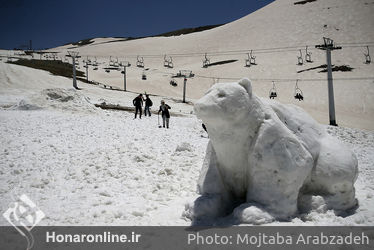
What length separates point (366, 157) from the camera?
1095 centimetres

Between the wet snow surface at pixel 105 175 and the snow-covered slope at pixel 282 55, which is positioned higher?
the snow-covered slope at pixel 282 55

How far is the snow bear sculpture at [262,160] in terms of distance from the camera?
13.3 ft

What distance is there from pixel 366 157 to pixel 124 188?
9.44m

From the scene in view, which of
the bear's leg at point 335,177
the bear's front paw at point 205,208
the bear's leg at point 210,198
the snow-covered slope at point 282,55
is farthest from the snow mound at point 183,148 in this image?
the snow-covered slope at point 282,55

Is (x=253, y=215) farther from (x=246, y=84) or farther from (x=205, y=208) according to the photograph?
(x=246, y=84)

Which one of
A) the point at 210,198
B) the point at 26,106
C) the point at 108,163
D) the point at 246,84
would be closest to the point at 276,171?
the point at 210,198

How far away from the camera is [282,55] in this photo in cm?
5534

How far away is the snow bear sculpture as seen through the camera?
13.3 feet

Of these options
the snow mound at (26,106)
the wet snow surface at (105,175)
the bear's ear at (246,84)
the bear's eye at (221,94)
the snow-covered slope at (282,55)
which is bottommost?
the wet snow surface at (105,175)

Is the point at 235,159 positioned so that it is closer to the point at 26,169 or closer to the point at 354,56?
the point at 26,169

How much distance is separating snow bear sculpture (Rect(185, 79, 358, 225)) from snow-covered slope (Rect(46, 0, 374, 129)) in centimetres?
2319

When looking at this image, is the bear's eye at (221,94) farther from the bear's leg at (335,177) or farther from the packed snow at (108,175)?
the bear's leg at (335,177)

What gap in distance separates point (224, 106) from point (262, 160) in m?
0.96

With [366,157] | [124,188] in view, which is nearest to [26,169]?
[124,188]
